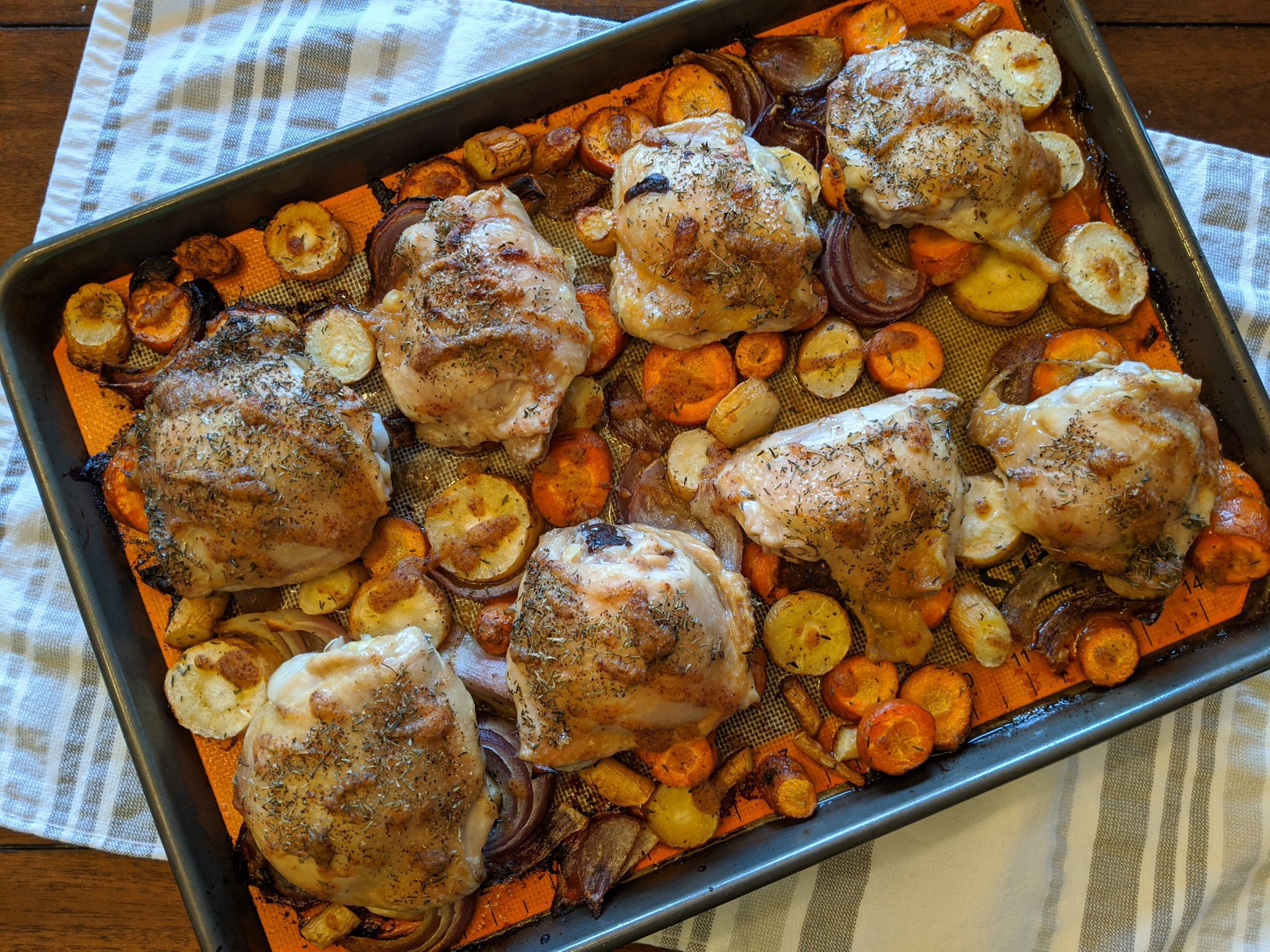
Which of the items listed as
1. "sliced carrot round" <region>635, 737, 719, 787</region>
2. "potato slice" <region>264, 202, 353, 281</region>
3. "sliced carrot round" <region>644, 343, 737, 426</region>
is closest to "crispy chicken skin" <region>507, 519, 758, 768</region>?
"sliced carrot round" <region>635, 737, 719, 787</region>

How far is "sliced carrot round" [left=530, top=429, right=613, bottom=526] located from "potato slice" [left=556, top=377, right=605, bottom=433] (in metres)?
0.05

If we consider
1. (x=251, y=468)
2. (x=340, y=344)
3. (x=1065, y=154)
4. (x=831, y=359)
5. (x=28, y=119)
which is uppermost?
(x=28, y=119)

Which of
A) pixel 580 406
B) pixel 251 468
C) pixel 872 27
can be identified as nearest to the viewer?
pixel 251 468

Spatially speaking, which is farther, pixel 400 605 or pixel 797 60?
pixel 797 60

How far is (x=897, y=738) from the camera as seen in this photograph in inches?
106

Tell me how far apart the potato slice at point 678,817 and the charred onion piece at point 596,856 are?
2.7 inches

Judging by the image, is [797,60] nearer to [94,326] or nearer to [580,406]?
[580,406]

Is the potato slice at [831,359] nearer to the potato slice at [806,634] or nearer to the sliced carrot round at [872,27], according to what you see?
the potato slice at [806,634]

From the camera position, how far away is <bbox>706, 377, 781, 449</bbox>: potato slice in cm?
278

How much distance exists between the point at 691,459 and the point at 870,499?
1.86 feet

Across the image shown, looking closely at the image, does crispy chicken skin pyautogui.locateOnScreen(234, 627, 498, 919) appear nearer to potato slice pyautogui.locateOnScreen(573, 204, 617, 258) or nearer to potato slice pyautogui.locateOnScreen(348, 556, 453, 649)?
potato slice pyautogui.locateOnScreen(348, 556, 453, 649)

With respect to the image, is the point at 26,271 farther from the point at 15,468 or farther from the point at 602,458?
the point at 602,458

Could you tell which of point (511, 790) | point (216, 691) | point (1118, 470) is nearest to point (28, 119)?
point (216, 691)

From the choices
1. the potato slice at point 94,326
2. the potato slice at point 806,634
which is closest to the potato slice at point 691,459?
the potato slice at point 806,634
